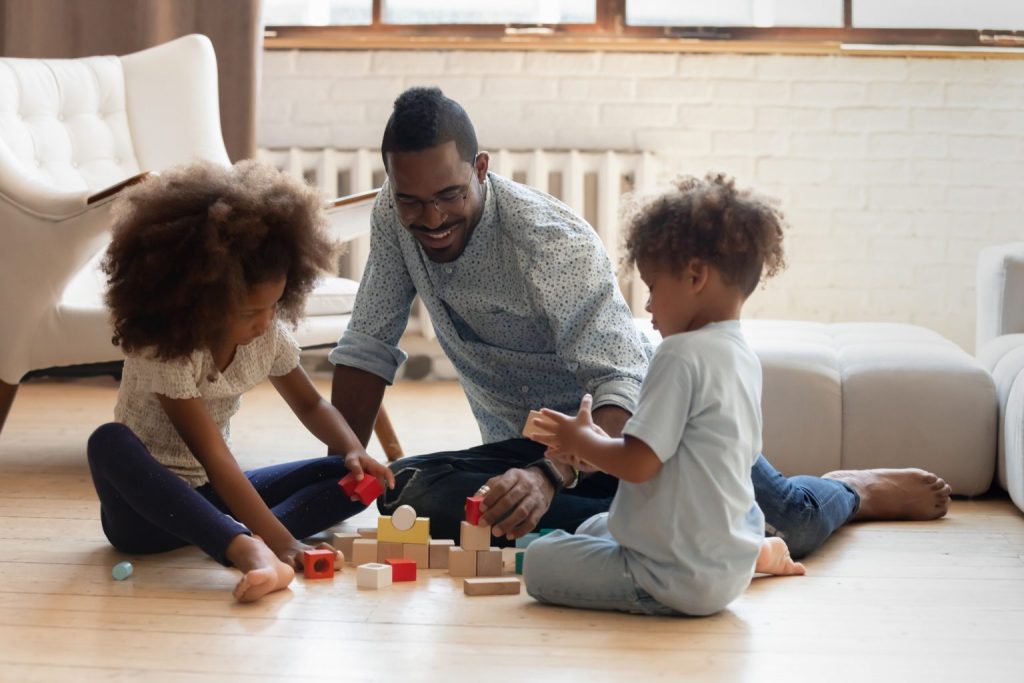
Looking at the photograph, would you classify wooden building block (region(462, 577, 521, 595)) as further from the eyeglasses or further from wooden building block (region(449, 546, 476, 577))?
the eyeglasses

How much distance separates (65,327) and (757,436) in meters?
1.57

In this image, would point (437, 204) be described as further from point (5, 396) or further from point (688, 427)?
point (5, 396)

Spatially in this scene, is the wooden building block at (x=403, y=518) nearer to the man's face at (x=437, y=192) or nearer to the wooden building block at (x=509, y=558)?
the wooden building block at (x=509, y=558)

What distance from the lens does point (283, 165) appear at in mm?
4051

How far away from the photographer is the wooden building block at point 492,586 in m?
1.65

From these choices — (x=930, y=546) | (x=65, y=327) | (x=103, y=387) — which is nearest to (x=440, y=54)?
(x=103, y=387)

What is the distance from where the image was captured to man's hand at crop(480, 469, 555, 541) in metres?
1.70

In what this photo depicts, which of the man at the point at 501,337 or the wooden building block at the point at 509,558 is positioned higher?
the man at the point at 501,337

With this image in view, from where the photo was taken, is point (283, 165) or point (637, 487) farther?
point (283, 165)

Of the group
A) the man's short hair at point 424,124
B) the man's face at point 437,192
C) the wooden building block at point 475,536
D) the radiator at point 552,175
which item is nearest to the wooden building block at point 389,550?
the wooden building block at point 475,536

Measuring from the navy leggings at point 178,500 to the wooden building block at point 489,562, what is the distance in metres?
0.28

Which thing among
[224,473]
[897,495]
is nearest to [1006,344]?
[897,495]

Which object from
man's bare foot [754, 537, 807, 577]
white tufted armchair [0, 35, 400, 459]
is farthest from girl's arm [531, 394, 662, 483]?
white tufted armchair [0, 35, 400, 459]

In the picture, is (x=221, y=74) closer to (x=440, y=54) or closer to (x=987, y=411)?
(x=440, y=54)
